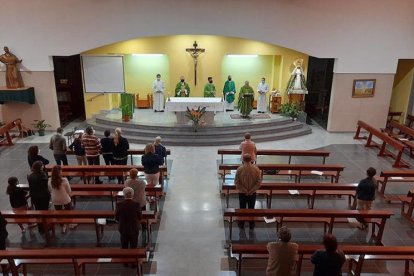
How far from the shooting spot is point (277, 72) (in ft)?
57.0

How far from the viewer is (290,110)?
14930mm

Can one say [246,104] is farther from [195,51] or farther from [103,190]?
[103,190]

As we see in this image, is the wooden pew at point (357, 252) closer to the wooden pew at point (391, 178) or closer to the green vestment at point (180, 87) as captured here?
the wooden pew at point (391, 178)

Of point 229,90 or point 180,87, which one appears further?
point 229,90

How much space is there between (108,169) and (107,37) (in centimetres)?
654

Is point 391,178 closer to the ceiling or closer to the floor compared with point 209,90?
closer to the floor

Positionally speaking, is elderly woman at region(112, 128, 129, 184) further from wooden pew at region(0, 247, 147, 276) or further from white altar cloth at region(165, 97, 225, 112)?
white altar cloth at region(165, 97, 225, 112)

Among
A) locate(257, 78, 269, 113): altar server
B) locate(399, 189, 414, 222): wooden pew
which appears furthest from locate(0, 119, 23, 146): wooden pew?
locate(399, 189, 414, 222): wooden pew

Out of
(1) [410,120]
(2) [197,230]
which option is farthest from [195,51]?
(2) [197,230]

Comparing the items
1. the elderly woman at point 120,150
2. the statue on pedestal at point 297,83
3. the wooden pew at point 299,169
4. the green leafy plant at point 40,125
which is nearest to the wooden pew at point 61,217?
the elderly woman at point 120,150

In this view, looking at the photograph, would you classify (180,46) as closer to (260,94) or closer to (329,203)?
(260,94)

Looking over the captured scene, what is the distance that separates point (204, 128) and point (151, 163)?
577 centimetres

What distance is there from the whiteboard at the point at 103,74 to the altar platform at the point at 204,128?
115cm

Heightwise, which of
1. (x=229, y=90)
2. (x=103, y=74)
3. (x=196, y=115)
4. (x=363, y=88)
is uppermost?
(x=103, y=74)
